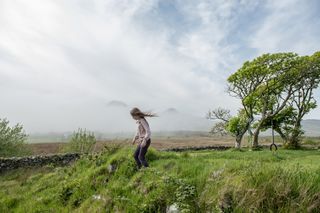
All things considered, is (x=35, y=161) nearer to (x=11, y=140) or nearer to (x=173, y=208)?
(x=11, y=140)

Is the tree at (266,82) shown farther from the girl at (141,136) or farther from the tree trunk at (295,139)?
the girl at (141,136)

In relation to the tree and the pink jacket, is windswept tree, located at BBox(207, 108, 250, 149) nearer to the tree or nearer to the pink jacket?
the tree

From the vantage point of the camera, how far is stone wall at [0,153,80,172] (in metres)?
20.7

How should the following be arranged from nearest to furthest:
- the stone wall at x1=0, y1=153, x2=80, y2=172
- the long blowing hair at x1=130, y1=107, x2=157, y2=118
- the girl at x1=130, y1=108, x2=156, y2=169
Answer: the girl at x1=130, y1=108, x2=156, y2=169, the long blowing hair at x1=130, y1=107, x2=157, y2=118, the stone wall at x1=0, y1=153, x2=80, y2=172

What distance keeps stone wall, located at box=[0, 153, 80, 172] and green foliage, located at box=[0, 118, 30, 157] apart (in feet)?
36.3

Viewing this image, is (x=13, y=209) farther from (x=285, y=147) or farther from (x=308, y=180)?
(x=285, y=147)

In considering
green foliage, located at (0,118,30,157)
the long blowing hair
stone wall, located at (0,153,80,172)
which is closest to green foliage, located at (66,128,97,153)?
green foliage, located at (0,118,30,157)

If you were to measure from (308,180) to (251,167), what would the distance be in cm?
121

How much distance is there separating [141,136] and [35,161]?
15955 mm

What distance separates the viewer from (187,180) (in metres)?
6.32

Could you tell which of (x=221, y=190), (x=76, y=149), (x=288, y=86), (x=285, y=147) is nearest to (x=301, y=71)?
(x=288, y=86)

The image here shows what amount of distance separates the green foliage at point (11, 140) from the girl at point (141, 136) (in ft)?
89.3

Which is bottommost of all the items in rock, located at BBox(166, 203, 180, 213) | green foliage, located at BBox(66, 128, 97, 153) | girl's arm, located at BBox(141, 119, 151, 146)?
rock, located at BBox(166, 203, 180, 213)

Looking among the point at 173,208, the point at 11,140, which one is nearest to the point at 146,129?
the point at 173,208
